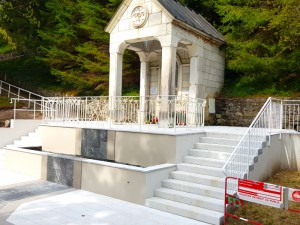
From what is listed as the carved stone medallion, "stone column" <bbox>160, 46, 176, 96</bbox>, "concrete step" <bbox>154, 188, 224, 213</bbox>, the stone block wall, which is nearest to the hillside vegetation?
the stone block wall

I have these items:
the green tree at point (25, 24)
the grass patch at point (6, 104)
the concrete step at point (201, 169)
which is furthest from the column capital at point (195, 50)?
the green tree at point (25, 24)

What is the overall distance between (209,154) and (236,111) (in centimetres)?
575

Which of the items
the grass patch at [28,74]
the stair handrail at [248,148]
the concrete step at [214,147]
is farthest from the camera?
Result: the grass patch at [28,74]

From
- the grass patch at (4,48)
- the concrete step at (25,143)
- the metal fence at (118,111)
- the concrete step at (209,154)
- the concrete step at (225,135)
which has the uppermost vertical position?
the grass patch at (4,48)

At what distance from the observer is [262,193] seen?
4.46 m

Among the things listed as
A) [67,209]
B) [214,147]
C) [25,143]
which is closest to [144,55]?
[25,143]

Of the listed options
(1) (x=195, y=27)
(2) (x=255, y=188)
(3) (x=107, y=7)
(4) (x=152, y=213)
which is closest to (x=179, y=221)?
(4) (x=152, y=213)

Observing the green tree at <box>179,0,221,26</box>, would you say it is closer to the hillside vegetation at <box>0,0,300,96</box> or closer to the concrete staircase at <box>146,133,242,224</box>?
the hillside vegetation at <box>0,0,300,96</box>

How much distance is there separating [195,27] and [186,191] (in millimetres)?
6551

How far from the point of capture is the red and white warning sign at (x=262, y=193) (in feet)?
14.0

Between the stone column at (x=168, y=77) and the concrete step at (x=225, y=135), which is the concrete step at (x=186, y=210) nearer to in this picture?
the concrete step at (x=225, y=135)

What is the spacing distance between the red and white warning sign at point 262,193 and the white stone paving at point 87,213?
3.97 ft

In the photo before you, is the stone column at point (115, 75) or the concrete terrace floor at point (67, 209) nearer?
the concrete terrace floor at point (67, 209)

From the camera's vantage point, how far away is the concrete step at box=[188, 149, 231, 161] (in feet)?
22.9
